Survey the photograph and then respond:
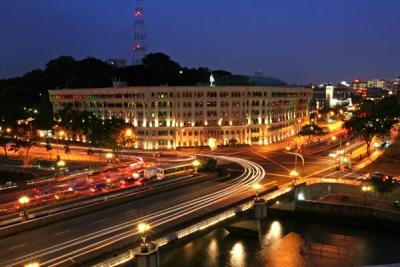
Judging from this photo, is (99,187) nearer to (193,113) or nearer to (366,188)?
(366,188)

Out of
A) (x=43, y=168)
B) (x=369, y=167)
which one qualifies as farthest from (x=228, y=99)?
(x=43, y=168)

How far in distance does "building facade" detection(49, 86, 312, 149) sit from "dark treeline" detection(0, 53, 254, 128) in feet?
55.9

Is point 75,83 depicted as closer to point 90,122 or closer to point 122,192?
point 90,122

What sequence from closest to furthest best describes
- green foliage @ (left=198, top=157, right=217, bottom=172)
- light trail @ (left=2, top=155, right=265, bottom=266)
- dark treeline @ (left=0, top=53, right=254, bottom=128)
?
1. light trail @ (left=2, top=155, right=265, bottom=266)
2. green foliage @ (left=198, top=157, right=217, bottom=172)
3. dark treeline @ (left=0, top=53, right=254, bottom=128)

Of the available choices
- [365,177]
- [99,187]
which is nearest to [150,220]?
[99,187]

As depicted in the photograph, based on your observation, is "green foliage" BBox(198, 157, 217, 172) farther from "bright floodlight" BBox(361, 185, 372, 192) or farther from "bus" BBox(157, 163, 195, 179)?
"bright floodlight" BBox(361, 185, 372, 192)

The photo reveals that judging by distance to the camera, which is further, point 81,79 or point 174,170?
point 81,79

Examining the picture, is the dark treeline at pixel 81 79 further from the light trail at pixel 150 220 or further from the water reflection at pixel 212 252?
the water reflection at pixel 212 252

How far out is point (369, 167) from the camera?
66688 millimetres

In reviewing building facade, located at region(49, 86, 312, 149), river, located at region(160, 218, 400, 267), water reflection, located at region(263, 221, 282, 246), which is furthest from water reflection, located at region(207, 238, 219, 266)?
building facade, located at region(49, 86, 312, 149)

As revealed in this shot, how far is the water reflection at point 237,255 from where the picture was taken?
37.7 metres

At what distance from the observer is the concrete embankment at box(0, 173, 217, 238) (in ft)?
114

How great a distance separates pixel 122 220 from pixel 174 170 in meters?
23.5

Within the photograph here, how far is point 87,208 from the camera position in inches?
1594
